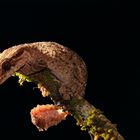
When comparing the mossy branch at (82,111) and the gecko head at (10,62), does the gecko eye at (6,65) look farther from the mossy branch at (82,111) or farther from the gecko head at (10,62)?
the mossy branch at (82,111)

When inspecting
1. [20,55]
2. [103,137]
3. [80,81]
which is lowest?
[103,137]

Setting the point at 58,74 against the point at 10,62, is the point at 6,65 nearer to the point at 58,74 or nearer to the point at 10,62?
the point at 10,62

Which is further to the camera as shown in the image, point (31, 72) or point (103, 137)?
point (31, 72)

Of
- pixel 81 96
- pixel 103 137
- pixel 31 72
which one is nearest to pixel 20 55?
pixel 31 72

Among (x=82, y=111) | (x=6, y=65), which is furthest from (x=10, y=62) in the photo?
(x=82, y=111)

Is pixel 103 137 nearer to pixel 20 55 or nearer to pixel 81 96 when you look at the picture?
pixel 81 96

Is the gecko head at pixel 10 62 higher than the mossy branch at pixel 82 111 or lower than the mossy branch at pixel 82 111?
higher

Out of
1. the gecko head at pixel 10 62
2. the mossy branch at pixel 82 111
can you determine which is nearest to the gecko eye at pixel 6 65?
the gecko head at pixel 10 62
